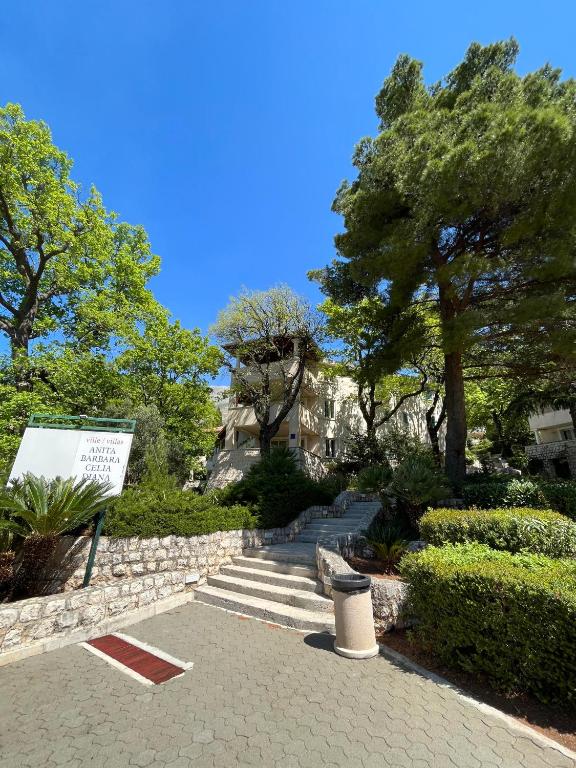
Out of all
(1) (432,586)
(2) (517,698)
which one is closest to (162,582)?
(1) (432,586)

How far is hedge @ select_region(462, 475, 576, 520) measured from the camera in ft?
29.7

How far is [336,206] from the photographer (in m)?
12.4

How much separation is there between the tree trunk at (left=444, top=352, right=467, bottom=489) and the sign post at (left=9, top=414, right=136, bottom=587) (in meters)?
9.63

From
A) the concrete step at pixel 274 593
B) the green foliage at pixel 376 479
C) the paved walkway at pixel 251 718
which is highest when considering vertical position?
the green foliage at pixel 376 479

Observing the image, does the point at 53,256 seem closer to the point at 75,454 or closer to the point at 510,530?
the point at 75,454

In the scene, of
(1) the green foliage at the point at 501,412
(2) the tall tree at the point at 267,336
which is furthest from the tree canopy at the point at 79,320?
(1) the green foliage at the point at 501,412

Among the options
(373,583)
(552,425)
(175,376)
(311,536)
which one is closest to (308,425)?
(175,376)

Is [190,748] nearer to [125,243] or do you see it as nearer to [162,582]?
[162,582]

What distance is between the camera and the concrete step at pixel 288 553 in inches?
315

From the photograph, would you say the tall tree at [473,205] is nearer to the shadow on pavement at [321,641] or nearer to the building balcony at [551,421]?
the shadow on pavement at [321,641]

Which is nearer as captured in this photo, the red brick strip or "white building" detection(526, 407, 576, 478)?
the red brick strip

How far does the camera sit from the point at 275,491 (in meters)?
10.5

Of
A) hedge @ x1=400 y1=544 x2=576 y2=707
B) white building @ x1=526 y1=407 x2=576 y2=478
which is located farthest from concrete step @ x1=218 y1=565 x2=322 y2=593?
white building @ x1=526 y1=407 x2=576 y2=478

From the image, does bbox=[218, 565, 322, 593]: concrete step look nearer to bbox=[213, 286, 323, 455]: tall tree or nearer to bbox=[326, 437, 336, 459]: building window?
bbox=[213, 286, 323, 455]: tall tree
